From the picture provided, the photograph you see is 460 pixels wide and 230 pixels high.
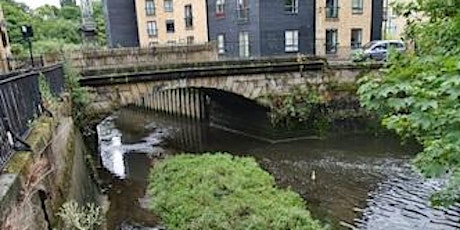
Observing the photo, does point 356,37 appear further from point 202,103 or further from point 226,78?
point 226,78

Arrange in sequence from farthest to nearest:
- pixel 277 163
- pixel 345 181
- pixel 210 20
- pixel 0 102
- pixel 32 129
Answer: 1. pixel 210 20
2. pixel 277 163
3. pixel 345 181
4. pixel 32 129
5. pixel 0 102

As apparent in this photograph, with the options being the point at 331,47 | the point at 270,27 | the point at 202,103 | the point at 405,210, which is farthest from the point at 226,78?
the point at 331,47

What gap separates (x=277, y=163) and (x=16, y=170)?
1179 centimetres

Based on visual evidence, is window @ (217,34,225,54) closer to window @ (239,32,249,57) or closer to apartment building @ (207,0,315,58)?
apartment building @ (207,0,315,58)

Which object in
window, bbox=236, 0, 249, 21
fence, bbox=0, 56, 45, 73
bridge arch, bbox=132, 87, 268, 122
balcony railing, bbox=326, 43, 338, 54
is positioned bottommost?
bridge arch, bbox=132, 87, 268, 122

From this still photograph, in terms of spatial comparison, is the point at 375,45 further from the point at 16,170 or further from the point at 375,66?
the point at 16,170

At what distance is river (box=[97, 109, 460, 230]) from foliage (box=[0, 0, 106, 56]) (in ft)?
35.8

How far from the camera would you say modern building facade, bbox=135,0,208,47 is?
36.7m

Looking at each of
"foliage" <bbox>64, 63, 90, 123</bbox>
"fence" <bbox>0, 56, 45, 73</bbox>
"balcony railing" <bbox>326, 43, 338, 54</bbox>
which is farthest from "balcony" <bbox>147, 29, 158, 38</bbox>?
"foliage" <bbox>64, 63, 90, 123</bbox>

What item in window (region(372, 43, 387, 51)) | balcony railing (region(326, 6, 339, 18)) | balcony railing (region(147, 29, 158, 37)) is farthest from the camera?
balcony railing (region(147, 29, 158, 37))

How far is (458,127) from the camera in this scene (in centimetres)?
390

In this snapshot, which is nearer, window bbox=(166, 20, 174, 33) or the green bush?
the green bush

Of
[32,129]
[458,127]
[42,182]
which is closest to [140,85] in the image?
[32,129]

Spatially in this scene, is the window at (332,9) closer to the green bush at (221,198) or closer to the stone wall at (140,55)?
the stone wall at (140,55)
